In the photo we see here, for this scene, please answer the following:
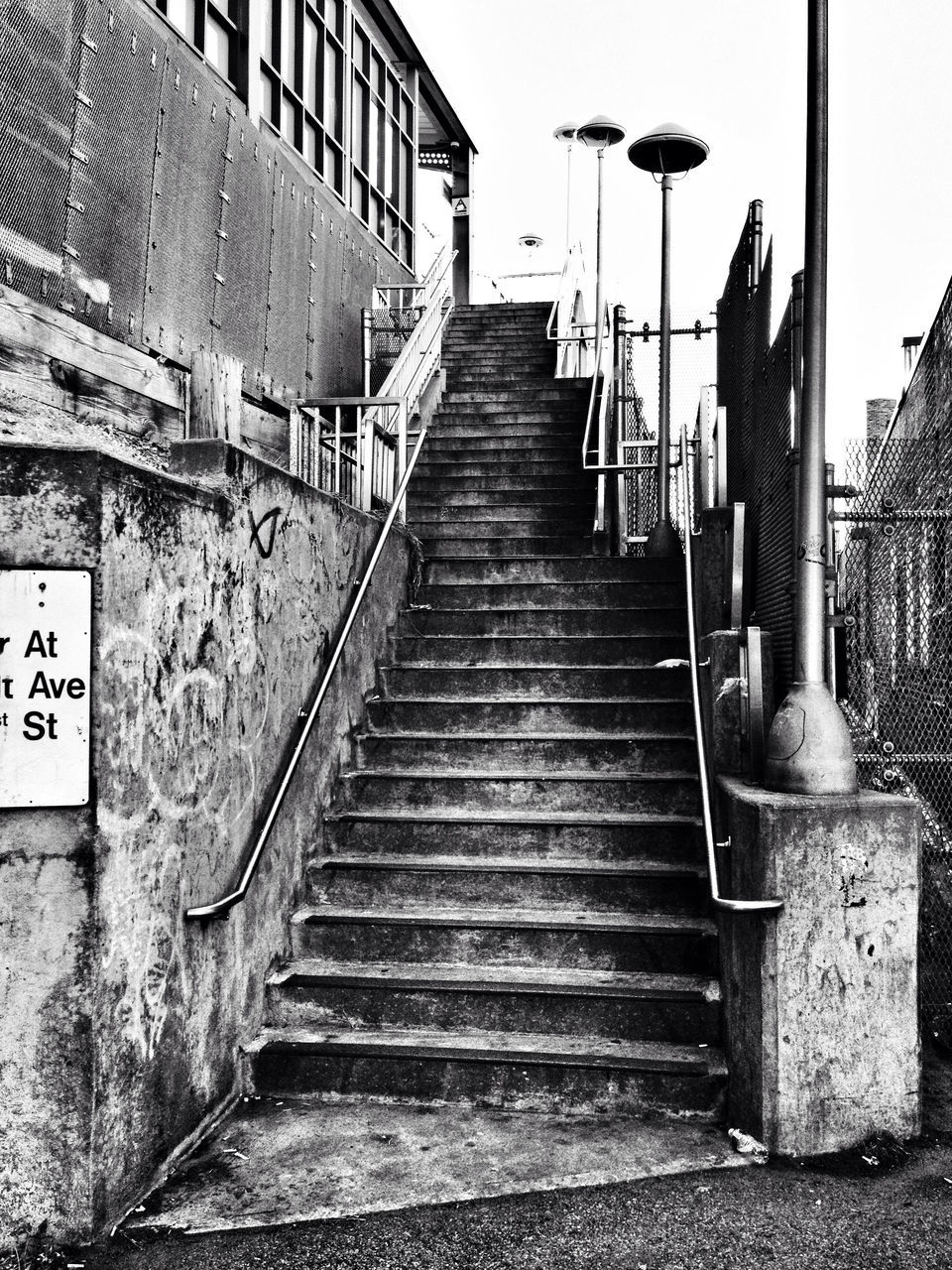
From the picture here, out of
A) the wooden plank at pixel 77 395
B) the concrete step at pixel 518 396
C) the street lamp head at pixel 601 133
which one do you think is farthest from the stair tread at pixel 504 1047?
the street lamp head at pixel 601 133

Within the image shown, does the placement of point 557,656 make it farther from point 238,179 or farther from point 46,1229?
point 238,179

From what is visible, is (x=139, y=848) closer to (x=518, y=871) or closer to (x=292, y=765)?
(x=292, y=765)

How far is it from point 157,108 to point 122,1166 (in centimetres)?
690

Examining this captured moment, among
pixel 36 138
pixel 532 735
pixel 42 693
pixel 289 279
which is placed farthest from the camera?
pixel 289 279

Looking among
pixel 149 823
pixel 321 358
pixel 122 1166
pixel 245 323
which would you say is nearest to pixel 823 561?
pixel 149 823

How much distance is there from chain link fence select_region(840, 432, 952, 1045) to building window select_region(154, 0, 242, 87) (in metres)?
6.32

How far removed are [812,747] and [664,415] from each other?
4964 mm

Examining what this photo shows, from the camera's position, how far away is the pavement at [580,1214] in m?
3.13

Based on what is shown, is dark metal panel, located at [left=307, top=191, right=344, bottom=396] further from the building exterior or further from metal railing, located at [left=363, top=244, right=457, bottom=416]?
metal railing, located at [left=363, top=244, right=457, bottom=416]

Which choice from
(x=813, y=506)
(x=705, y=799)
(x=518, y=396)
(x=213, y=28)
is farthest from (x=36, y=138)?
(x=518, y=396)

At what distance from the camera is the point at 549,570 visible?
764 centimetres

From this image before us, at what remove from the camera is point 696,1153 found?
12.4ft

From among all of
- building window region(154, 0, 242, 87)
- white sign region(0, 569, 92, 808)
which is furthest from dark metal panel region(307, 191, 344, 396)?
white sign region(0, 569, 92, 808)

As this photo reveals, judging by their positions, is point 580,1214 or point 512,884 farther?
point 512,884
